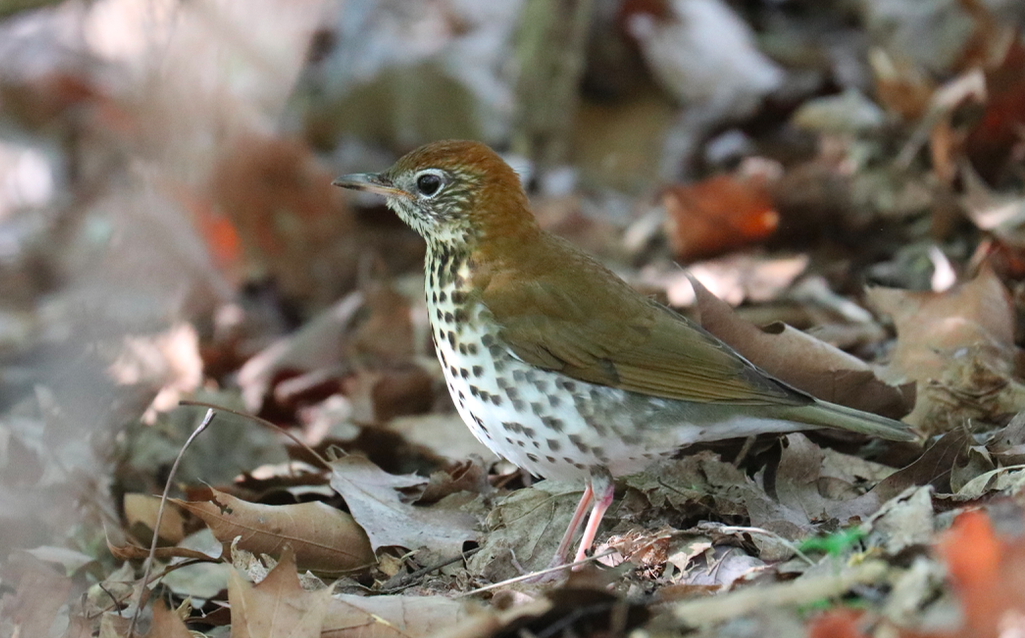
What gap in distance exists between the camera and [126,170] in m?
9.00

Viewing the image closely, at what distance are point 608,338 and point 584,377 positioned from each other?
16 cm

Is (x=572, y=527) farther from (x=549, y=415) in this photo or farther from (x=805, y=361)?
(x=805, y=361)

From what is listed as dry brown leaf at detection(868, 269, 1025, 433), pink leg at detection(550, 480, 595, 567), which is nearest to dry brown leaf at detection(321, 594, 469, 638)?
pink leg at detection(550, 480, 595, 567)

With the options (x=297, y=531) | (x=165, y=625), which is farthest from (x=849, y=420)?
(x=165, y=625)

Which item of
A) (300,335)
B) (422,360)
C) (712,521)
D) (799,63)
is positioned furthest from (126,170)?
(712,521)

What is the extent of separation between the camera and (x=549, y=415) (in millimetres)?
3572

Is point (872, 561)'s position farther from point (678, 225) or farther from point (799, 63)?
point (799, 63)

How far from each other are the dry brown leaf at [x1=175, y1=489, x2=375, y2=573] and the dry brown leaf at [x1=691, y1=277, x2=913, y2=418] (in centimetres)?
144

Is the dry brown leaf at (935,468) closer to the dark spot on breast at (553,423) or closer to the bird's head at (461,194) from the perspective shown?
the dark spot on breast at (553,423)

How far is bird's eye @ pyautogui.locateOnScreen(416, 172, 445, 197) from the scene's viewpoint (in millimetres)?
4066

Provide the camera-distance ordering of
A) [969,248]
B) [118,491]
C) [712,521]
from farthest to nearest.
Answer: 1. [969,248]
2. [118,491]
3. [712,521]

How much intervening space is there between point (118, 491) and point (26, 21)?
728cm

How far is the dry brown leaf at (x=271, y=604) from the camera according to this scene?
2873mm

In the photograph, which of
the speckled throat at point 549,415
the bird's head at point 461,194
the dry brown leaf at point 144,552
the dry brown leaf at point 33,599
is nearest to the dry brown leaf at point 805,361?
the speckled throat at point 549,415
